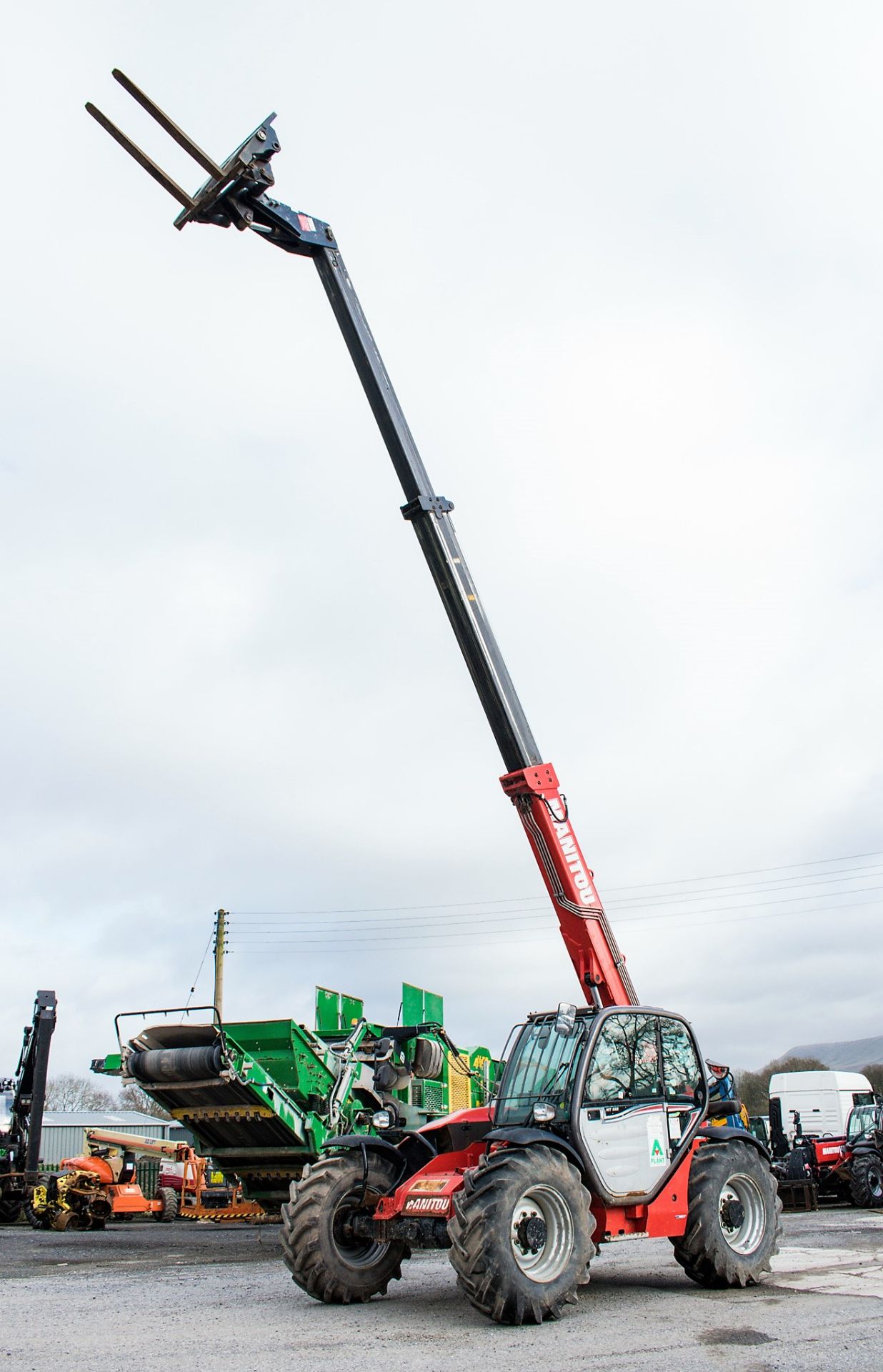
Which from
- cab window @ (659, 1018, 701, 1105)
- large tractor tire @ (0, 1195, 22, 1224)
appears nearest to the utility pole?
large tractor tire @ (0, 1195, 22, 1224)

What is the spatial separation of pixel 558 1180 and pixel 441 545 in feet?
21.0

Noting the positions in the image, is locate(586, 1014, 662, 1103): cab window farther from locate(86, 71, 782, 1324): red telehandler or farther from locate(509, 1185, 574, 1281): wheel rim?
locate(509, 1185, 574, 1281): wheel rim

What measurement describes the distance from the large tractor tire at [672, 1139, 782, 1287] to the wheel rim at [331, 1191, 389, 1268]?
2441mm

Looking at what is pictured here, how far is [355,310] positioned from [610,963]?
7486 mm

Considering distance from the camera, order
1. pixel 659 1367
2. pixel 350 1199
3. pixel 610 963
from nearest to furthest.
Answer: pixel 659 1367
pixel 350 1199
pixel 610 963

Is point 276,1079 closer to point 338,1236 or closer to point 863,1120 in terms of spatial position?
point 338,1236

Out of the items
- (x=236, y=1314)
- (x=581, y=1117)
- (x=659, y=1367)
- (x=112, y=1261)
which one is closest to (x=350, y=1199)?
(x=236, y=1314)

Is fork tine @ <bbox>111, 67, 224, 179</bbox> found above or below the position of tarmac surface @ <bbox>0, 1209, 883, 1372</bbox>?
above

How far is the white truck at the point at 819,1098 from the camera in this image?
80.8 feet

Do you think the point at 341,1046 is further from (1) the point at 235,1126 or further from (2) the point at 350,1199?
(2) the point at 350,1199

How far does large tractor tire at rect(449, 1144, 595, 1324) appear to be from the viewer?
734cm

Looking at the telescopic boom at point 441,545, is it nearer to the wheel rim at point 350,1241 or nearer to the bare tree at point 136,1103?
the wheel rim at point 350,1241

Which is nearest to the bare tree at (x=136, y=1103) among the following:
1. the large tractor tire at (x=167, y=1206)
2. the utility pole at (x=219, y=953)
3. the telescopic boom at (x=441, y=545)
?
the utility pole at (x=219, y=953)

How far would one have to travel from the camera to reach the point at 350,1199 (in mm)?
8727
